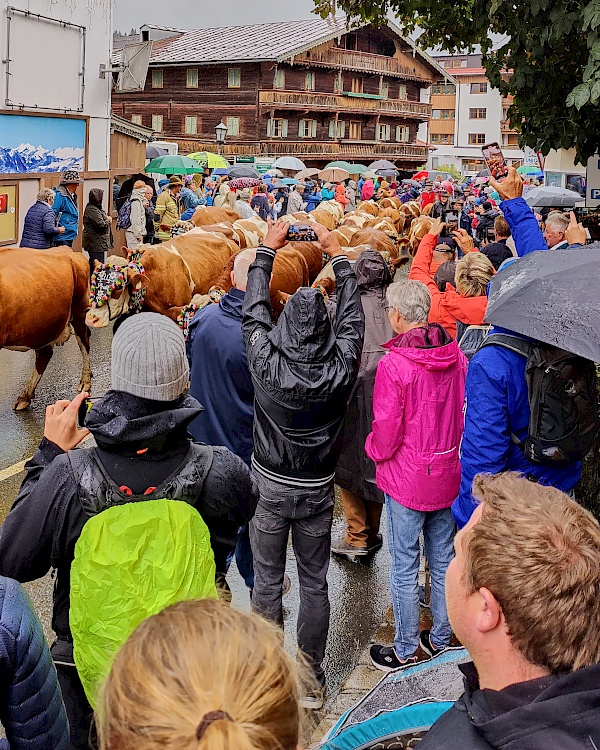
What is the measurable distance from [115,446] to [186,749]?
1.53m

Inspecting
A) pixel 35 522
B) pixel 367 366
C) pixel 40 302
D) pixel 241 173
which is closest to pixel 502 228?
pixel 40 302

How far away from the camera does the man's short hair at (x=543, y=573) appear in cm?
186

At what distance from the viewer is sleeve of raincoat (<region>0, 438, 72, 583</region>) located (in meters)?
2.77

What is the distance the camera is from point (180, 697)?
1483mm

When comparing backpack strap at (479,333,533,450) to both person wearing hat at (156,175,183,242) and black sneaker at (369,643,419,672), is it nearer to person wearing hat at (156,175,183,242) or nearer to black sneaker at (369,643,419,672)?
black sneaker at (369,643,419,672)

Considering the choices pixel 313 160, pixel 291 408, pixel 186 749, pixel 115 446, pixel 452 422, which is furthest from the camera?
pixel 313 160

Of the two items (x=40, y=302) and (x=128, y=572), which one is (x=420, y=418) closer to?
(x=128, y=572)

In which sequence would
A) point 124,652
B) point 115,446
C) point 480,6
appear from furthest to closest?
1. point 480,6
2. point 115,446
3. point 124,652

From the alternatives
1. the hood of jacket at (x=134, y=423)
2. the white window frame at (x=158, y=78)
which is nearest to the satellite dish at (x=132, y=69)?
the hood of jacket at (x=134, y=423)

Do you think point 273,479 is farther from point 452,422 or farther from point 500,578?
point 500,578

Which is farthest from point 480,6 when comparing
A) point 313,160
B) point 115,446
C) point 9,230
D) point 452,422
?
point 313,160

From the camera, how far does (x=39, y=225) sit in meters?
12.8

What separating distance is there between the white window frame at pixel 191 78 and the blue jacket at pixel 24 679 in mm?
57893

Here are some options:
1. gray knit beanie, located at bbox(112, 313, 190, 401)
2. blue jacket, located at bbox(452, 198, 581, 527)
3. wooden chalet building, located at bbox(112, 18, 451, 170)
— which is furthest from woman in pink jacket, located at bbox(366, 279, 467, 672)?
wooden chalet building, located at bbox(112, 18, 451, 170)
